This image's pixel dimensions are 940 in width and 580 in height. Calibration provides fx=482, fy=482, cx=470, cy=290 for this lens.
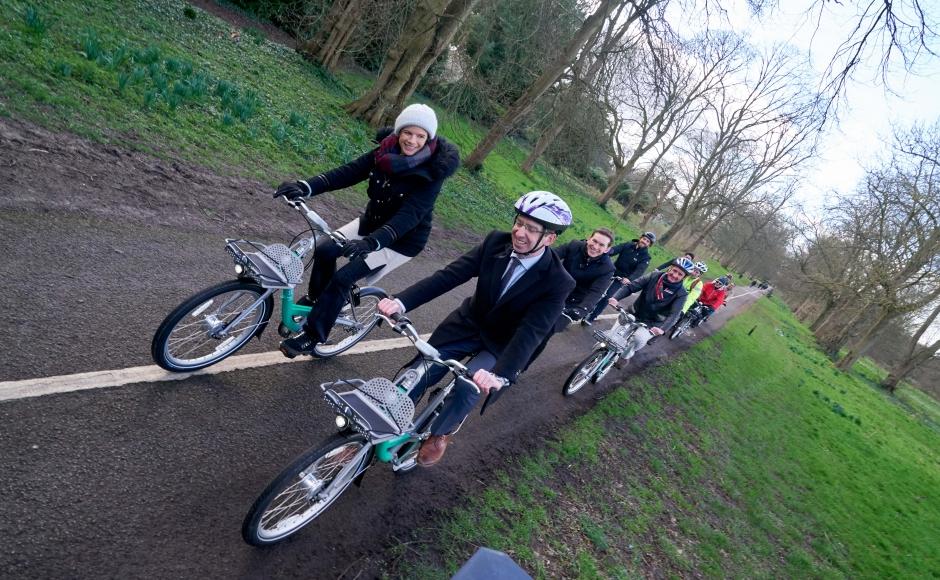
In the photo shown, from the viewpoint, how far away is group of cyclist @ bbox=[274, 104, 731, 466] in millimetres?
3416

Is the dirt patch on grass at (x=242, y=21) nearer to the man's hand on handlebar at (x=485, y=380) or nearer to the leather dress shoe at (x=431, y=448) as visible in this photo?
the leather dress shoe at (x=431, y=448)

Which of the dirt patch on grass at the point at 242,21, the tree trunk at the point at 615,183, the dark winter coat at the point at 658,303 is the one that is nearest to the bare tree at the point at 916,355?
the tree trunk at the point at 615,183

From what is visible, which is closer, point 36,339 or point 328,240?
point 36,339

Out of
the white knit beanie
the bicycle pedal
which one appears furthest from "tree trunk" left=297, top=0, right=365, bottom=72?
the bicycle pedal

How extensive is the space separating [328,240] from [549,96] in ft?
50.6

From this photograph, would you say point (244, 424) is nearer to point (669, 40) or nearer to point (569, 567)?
point (569, 567)

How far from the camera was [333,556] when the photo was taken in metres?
3.10

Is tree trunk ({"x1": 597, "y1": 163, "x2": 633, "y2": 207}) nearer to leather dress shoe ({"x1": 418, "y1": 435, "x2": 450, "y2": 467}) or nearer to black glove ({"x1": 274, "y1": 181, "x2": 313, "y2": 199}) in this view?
black glove ({"x1": 274, "y1": 181, "x2": 313, "y2": 199})

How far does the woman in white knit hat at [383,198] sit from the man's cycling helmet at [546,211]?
1.13 metres

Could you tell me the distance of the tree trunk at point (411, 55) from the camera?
14.3m

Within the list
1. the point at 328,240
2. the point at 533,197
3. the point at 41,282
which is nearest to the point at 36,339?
the point at 41,282

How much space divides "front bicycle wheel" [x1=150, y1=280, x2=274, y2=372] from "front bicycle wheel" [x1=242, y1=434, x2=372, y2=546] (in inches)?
61.3

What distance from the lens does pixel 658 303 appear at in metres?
8.45

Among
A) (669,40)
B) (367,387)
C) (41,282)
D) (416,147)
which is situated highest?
(669,40)
